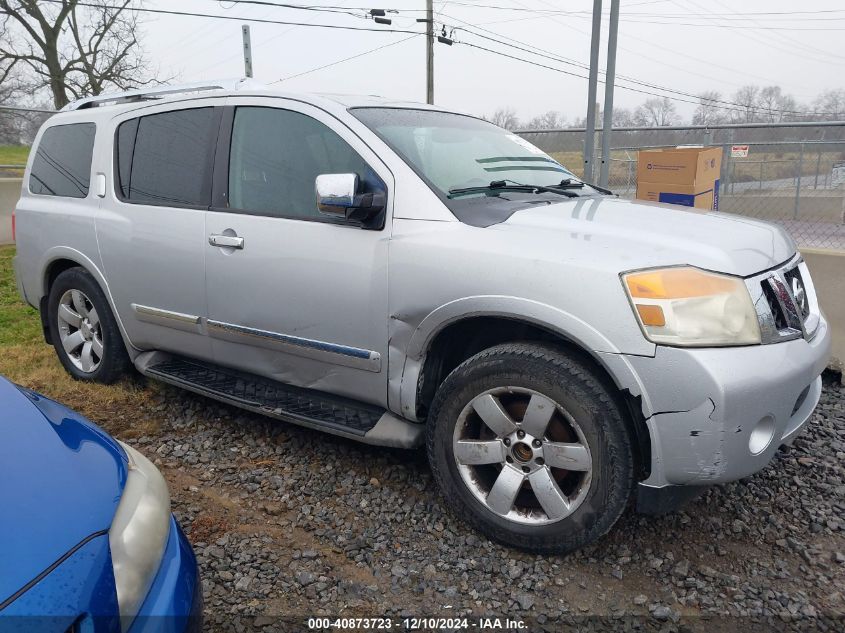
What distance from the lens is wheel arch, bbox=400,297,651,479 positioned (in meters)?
2.22

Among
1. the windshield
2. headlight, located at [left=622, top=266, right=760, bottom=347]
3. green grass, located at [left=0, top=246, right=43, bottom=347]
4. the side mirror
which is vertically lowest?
green grass, located at [left=0, top=246, right=43, bottom=347]

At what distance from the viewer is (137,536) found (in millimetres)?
1585

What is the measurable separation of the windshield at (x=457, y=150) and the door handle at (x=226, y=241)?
820mm

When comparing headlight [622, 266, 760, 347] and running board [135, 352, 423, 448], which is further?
running board [135, 352, 423, 448]

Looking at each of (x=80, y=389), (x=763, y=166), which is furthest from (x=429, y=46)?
(x=80, y=389)

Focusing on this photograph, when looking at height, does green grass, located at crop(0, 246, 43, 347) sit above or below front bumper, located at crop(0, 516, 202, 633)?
below

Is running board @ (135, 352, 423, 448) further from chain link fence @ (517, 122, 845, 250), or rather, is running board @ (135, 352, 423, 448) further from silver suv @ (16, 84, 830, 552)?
chain link fence @ (517, 122, 845, 250)

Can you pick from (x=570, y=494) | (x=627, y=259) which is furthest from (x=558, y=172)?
(x=570, y=494)

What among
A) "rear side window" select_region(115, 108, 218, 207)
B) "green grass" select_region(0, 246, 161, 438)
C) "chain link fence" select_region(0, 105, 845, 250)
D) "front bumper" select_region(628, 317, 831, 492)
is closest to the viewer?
"front bumper" select_region(628, 317, 831, 492)

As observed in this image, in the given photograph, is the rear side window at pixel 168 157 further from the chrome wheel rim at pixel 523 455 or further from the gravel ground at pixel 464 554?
the chrome wheel rim at pixel 523 455

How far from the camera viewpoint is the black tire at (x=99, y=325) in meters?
3.94

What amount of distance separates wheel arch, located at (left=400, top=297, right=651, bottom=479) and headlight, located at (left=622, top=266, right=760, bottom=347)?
171 millimetres

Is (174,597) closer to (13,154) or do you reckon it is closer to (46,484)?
(46,484)

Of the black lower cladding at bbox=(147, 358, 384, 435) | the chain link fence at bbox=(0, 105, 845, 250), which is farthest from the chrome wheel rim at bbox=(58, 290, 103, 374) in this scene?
the chain link fence at bbox=(0, 105, 845, 250)
